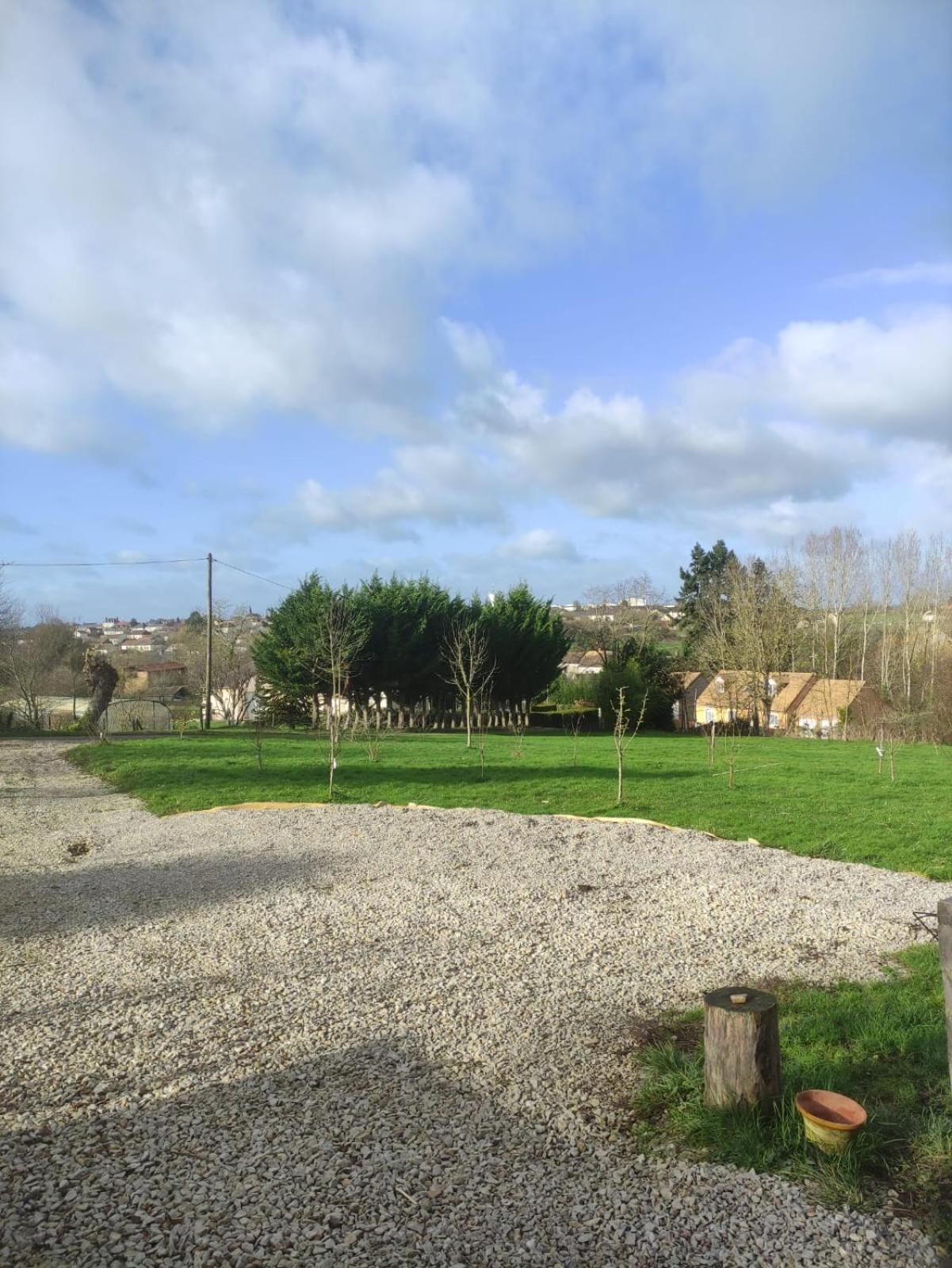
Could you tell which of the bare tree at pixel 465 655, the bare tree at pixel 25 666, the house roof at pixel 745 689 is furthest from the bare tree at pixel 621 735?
the bare tree at pixel 25 666

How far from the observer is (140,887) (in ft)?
24.2

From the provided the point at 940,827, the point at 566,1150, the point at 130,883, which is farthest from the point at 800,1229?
the point at 940,827

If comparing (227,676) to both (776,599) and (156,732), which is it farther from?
(776,599)

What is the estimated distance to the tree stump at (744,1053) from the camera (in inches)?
129

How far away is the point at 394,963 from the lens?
211 inches

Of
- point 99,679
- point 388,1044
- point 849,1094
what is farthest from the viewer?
point 99,679

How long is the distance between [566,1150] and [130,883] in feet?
17.7

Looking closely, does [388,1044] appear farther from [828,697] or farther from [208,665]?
[828,697]

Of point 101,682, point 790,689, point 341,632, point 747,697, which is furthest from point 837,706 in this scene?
point 101,682

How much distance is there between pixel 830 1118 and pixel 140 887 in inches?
233

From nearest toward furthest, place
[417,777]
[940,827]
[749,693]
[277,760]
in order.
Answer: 1. [940,827]
2. [417,777]
3. [277,760]
4. [749,693]

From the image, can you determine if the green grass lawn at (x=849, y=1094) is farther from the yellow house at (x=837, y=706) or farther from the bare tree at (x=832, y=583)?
the bare tree at (x=832, y=583)

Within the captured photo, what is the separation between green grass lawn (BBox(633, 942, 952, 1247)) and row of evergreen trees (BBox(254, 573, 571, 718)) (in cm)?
2061

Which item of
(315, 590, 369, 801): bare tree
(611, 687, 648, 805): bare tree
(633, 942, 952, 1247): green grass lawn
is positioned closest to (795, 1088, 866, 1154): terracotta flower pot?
(633, 942, 952, 1247): green grass lawn
